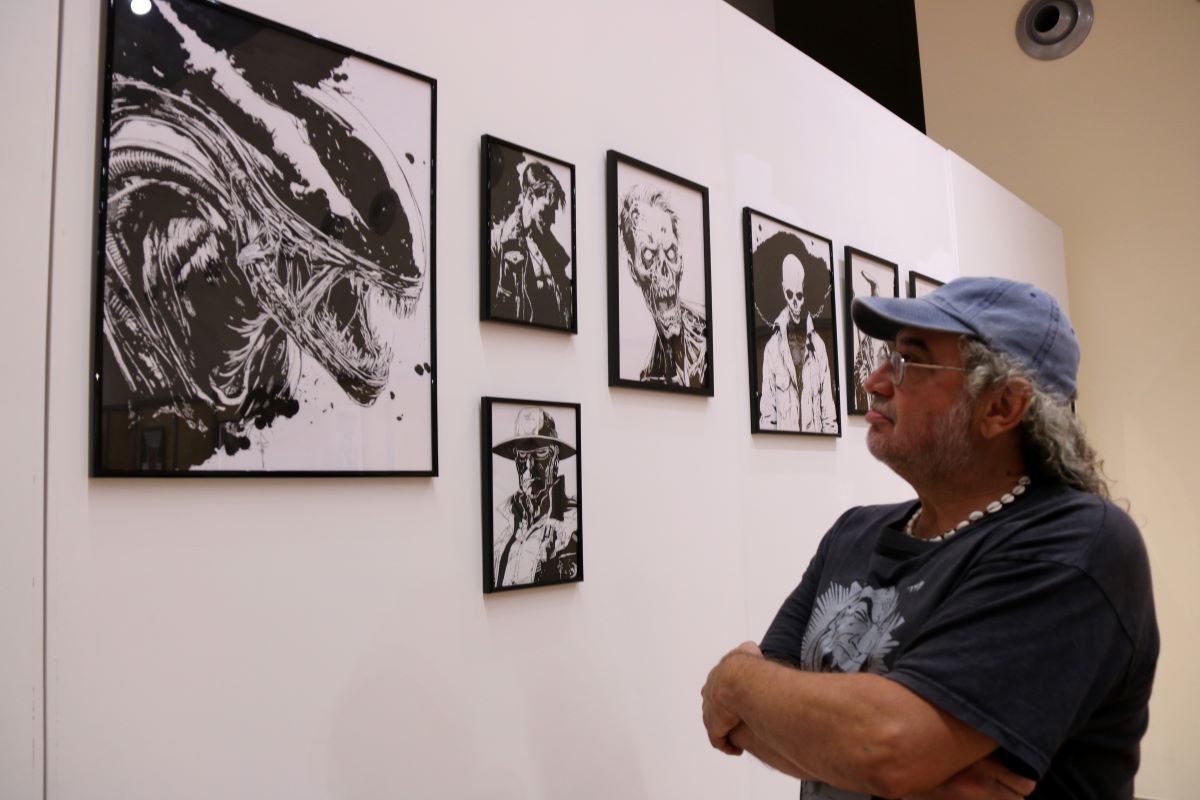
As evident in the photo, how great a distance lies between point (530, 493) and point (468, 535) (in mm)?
188

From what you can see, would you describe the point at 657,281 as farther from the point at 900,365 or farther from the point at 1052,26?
the point at 1052,26

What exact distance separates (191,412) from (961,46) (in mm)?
6021

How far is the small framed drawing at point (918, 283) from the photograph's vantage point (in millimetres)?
3889

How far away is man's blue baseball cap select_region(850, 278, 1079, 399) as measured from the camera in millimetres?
1628

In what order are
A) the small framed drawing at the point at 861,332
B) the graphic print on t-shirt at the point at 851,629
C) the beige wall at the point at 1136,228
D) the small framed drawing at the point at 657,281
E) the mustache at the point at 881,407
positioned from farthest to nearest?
1. the beige wall at the point at 1136,228
2. the small framed drawing at the point at 861,332
3. the small framed drawing at the point at 657,281
4. the mustache at the point at 881,407
5. the graphic print on t-shirt at the point at 851,629

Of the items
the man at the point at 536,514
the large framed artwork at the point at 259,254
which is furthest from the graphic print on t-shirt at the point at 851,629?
the large framed artwork at the point at 259,254

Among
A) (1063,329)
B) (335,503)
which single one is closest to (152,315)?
(335,503)

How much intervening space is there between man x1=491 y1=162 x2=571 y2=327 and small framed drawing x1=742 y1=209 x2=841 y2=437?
87 cm

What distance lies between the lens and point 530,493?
6.79 ft

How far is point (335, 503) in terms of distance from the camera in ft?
5.65

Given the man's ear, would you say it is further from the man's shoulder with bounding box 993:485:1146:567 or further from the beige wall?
the beige wall

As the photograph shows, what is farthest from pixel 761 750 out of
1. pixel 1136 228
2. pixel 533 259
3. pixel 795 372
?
pixel 1136 228

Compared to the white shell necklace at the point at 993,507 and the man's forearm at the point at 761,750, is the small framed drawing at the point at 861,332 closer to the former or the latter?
the white shell necklace at the point at 993,507

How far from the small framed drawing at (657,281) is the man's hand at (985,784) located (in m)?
1.25
